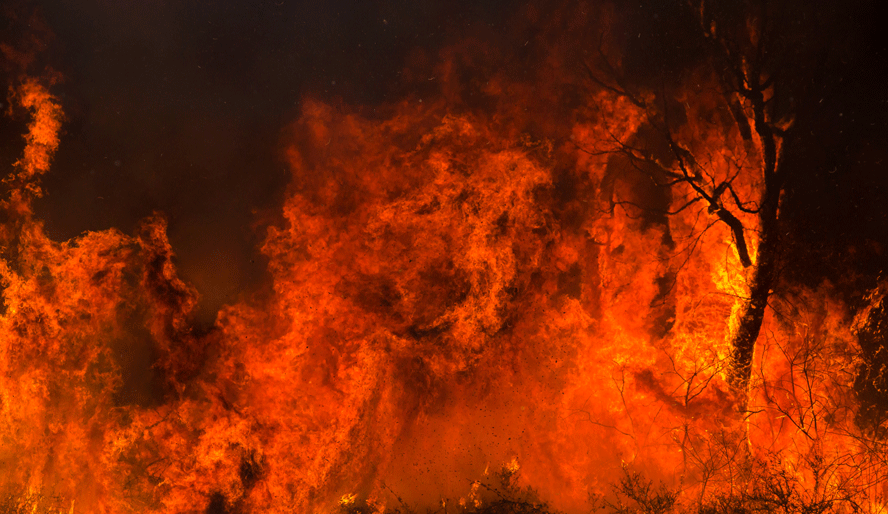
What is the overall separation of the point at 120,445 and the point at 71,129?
2778 millimetres

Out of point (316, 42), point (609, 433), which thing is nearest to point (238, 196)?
point (316, 42)

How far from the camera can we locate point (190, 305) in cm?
451

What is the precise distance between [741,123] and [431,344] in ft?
10.9

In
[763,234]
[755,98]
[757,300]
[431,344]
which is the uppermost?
[755,98]

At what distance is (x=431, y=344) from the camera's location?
4.64 metres

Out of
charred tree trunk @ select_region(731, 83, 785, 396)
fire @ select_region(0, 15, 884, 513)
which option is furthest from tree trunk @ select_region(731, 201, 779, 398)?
fire @ select_region(0, 15, 884, 513)

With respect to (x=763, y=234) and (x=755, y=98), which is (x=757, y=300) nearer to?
(x=763, y=234)

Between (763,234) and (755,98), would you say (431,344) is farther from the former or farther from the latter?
(755,98)

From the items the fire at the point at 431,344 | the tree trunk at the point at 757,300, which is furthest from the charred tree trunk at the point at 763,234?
the fire at the point at 431,344

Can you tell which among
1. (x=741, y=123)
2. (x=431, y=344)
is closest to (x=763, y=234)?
(x=741, y=123)

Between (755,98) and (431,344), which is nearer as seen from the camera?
(755,98)

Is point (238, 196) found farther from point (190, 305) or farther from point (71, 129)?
point (71, 129)

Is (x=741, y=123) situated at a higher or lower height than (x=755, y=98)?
lower

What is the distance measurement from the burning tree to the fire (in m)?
0.05
